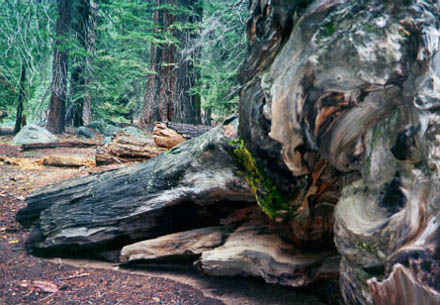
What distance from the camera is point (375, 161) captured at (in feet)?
8.30

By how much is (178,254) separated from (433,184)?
2994mm

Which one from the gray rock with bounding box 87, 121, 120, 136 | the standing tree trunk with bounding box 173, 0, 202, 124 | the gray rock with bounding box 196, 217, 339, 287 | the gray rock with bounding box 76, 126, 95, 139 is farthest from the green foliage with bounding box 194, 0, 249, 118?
the gray rock with bounding box 87, 121, 120, 136

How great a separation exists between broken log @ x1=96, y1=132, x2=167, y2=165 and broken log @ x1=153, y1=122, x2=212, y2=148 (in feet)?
0.54

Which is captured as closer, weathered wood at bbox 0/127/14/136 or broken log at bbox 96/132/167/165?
broken log at bbox 96/132/167/165

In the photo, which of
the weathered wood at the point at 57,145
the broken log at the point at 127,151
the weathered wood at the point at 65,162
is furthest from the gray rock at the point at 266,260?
the weathered wood at the point at 57,145

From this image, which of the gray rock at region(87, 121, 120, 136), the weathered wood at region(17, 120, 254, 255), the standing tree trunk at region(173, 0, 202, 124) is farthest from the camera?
the gray rock at region(87, 121, 120, 136)

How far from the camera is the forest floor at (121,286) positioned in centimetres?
349

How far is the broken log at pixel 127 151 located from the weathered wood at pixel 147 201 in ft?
6.61

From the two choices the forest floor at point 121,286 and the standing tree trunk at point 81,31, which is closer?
the forest floor at point 121,286

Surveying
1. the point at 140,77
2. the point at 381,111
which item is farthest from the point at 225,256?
the point at 140,77

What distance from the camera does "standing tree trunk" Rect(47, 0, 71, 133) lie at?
1154 cm

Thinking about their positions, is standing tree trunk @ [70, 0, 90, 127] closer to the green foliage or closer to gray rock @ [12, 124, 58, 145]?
gray rock @ [12, 124, 58, 145]

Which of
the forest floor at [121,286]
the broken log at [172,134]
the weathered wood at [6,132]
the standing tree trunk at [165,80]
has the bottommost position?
the forest floor at [121,286]

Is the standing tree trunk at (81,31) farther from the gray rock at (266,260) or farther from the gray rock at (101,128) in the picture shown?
the gray rock at (266,260)
